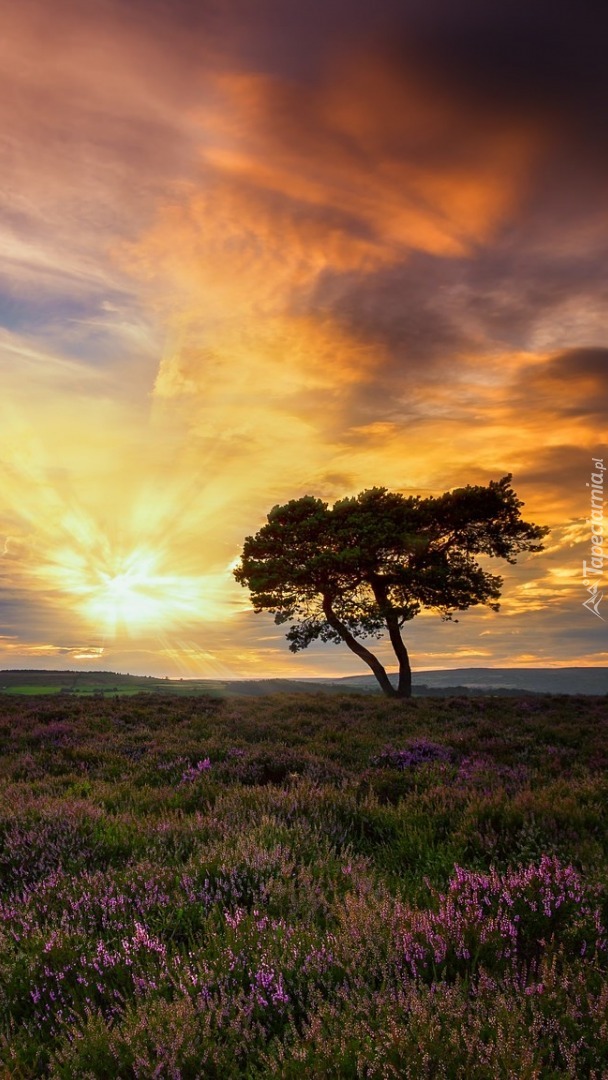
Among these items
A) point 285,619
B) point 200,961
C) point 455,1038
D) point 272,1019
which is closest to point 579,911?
point 455,1038

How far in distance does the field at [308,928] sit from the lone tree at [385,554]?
18.5m

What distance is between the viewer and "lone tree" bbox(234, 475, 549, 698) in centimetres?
2678

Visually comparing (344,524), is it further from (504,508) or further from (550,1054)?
(550,1054)

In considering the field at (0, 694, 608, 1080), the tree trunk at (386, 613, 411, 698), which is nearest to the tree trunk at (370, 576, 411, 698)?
the tree trunk at (386, 613, 411, 698)

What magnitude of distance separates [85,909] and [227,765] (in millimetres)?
5301

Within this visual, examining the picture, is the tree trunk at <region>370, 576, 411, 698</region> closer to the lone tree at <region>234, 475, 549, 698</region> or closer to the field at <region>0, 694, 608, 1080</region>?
the lone tree at <region>234, 475, 549, 698</region>

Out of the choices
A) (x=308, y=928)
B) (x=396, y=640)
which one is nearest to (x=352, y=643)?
(x=396, y=640)

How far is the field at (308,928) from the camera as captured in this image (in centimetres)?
240

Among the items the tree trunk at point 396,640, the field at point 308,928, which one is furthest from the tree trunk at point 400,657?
the field at point 308,928

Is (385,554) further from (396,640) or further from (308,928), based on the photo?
(308,928)

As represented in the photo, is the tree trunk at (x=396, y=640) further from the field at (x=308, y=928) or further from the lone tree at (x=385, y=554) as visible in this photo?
the field at (x=308, y=928)

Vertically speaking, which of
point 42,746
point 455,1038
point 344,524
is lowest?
point 42,746

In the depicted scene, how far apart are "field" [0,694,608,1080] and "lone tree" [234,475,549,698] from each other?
60.6ft

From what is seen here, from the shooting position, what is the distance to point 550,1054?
7.34 ft
